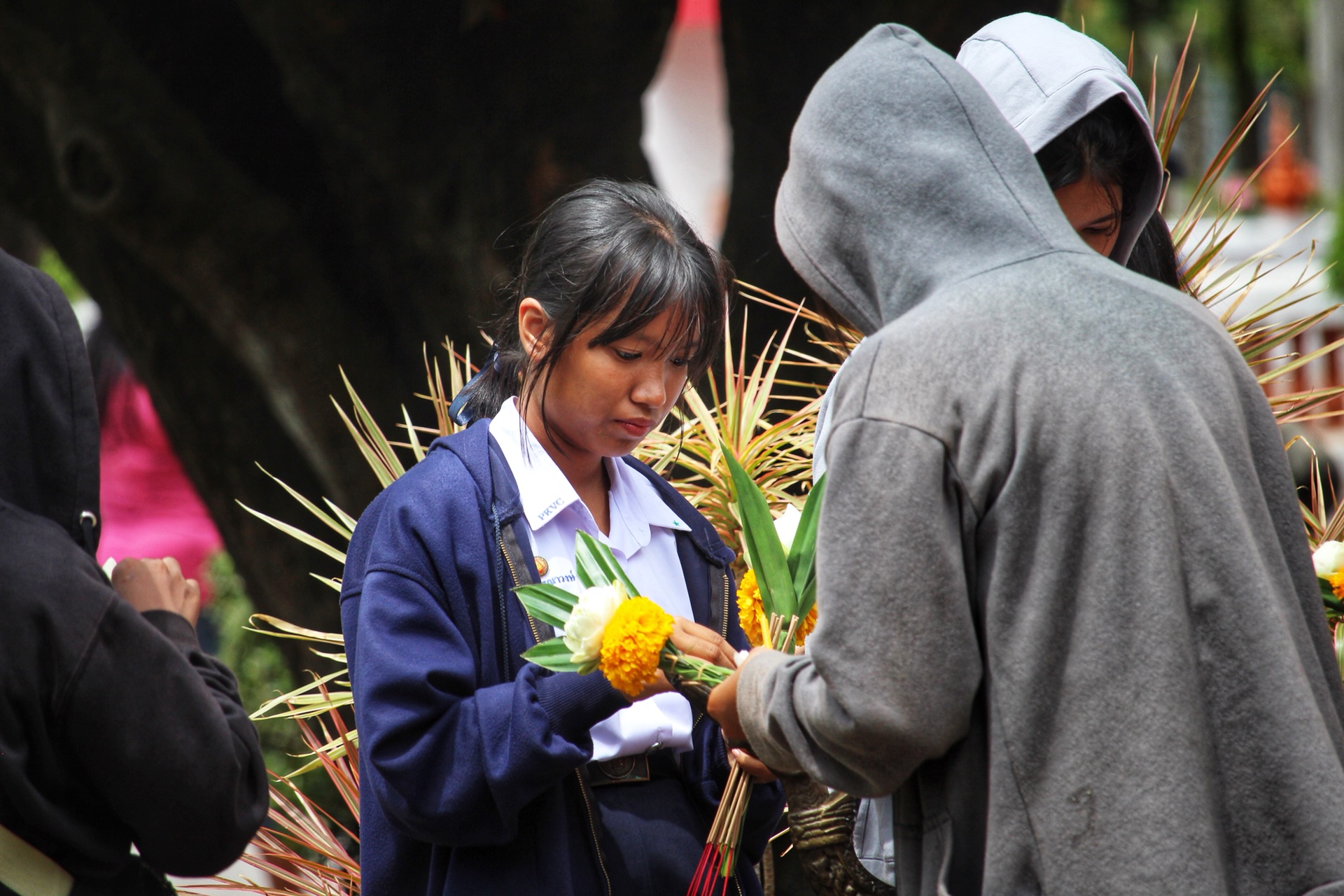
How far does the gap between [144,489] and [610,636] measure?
3627 mm

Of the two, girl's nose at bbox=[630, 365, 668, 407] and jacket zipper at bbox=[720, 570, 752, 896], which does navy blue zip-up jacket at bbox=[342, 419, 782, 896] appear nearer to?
jacket zipper at bbox=[720, 570, 752, 896]

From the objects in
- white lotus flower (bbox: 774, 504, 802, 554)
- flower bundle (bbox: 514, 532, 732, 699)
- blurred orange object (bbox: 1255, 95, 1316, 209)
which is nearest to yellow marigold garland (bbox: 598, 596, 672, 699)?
flower bundle (bbox: 514, 532, 732, 699)

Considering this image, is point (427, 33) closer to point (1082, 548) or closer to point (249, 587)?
point (249, 587)

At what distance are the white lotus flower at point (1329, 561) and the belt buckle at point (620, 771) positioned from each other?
94 centimetres

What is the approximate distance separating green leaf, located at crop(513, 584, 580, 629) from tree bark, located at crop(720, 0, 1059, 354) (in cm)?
188

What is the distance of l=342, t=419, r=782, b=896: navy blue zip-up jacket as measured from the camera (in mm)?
1568

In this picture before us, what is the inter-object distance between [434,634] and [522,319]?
1.63ft

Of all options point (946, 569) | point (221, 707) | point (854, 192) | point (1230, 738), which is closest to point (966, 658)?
point (946, 569)

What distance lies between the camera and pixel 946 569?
1.20 meters

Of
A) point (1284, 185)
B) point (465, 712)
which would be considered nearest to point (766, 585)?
point (465, 712)

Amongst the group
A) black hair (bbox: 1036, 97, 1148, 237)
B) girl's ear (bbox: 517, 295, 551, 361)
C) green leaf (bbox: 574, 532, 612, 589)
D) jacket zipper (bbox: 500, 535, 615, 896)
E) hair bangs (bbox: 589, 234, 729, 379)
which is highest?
black hair (bbox: 1036, 97, 1148, 237)

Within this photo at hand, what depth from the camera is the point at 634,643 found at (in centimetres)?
147

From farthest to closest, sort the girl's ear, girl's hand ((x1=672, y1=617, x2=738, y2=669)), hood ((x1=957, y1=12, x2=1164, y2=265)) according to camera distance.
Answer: the girl's ear < hood ((x1=957, y1=12, x2=1164, y2=265)) < girl's hand ((x1=672, y1=617, x2=738, y2=669))

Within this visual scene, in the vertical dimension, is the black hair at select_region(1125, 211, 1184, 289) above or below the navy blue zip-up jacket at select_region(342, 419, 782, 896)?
above
